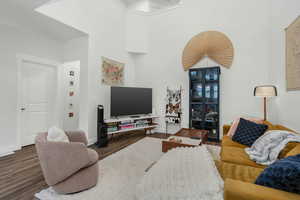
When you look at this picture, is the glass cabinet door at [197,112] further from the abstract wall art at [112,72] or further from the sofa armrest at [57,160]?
the sofa armrest at [57,160]

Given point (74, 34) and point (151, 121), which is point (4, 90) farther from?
point (151, 121)

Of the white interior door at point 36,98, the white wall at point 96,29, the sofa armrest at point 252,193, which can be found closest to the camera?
the sofa armrest at point 252,193

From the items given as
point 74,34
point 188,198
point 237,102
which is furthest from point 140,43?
point 188,198

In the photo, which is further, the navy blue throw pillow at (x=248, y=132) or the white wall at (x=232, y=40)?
the white wall at (x=232, y=40)

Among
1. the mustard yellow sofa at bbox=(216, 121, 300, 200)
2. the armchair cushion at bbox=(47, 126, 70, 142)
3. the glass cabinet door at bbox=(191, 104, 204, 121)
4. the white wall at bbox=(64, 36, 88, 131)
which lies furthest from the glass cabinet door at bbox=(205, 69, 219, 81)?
the armchair cushion at bbox=(47, 126, 70, 142)

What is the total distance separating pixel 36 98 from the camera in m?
3.33

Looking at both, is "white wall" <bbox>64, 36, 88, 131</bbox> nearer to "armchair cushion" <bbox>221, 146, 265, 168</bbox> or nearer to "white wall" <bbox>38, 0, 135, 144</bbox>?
"white wall" <bbox>38, 0, 135, 144</bbox>

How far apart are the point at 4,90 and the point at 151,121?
3.51m

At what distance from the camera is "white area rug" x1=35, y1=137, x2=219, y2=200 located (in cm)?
155

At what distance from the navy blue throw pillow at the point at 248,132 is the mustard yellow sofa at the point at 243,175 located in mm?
99

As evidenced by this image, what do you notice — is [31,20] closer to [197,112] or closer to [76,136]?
[76,136]

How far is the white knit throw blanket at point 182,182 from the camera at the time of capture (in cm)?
93

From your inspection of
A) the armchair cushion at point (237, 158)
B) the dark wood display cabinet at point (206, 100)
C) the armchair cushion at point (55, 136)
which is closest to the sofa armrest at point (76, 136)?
the armchair cushion at point (55, 136)

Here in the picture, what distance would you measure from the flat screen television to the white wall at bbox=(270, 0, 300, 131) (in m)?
3.07
